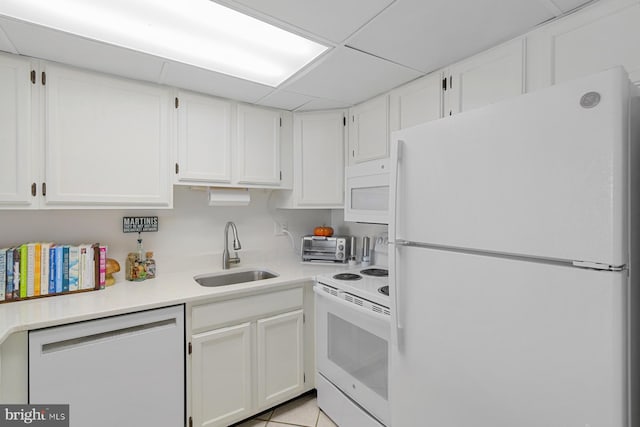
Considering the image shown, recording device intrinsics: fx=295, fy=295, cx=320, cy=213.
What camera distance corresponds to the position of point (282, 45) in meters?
1.60

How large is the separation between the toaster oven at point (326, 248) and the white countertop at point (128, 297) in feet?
0.65

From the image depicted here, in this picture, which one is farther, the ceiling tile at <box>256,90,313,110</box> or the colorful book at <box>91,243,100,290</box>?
the ceiling tile at <box>256,90,313,110</box>

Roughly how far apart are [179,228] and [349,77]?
1.63m

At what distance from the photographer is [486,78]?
1521mm

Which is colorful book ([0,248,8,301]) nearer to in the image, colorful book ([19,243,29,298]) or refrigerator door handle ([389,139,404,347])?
colorful book ([19,243,29,298])

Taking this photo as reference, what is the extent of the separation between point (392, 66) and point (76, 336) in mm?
2124

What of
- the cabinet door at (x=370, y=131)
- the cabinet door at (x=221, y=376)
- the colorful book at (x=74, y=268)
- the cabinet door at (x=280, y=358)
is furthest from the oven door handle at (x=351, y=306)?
the colorful book at (x=74, y=268)

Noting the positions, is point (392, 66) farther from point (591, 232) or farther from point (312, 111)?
point (591, 232)

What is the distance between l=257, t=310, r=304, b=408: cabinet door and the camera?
1.89 metres

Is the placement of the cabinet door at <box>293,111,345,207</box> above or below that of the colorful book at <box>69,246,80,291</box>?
above

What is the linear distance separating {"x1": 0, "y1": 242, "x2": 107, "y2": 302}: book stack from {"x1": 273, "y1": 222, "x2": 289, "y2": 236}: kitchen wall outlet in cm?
130

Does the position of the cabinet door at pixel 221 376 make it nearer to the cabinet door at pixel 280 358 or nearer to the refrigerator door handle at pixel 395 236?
the cabinet door at pixel 280 358

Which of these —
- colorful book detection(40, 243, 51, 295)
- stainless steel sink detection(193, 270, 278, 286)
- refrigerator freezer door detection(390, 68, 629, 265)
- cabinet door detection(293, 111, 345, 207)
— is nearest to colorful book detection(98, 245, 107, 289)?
colorful book detection(40, 243, 51, 295)

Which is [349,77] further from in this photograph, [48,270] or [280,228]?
[48,270]
